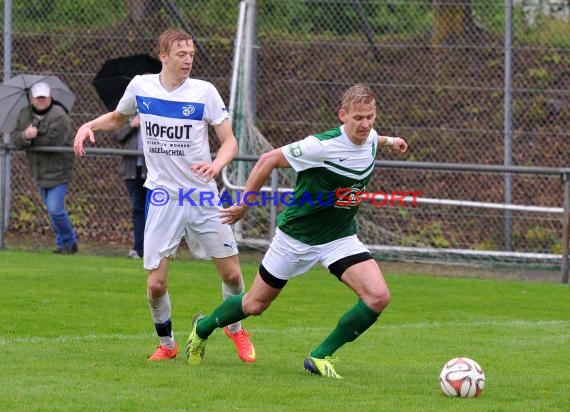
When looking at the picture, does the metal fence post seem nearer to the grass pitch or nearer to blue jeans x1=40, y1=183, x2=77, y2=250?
the grass pitch

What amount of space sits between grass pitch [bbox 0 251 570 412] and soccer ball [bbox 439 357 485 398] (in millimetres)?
74

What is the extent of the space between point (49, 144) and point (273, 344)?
6.81m

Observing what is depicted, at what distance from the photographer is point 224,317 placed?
778 cm

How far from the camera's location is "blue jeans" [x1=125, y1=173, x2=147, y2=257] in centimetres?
1468

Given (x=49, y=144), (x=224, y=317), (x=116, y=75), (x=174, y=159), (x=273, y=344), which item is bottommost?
(x=49, y=144)

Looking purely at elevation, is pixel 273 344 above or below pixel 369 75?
above

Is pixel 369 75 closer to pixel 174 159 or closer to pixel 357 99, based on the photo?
pixel 174 159

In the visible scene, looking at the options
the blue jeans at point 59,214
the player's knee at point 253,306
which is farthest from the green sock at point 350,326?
the blue jeans at point 59,214

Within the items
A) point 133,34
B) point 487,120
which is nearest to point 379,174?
point 487,120

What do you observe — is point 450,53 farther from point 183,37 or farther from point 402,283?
point 183,37

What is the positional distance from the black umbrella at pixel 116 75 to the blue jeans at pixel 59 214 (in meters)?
1.48

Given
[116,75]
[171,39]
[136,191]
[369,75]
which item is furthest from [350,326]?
[369,75]

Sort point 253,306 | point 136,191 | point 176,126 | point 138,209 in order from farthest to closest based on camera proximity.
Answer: point 136,191, point 138,209, point 176,126, point 253,306

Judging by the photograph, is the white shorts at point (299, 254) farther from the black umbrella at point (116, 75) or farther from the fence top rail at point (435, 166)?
the black umbrella at point (116, 75)
